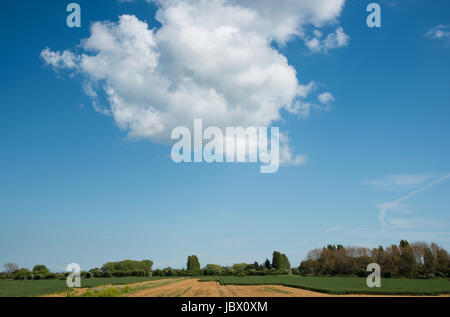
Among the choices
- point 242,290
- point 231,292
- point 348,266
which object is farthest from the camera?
point 348,266

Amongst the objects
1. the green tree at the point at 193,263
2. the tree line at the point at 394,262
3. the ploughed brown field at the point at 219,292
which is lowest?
the green tree at the point at 193,263

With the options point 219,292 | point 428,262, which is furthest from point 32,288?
point 428,262

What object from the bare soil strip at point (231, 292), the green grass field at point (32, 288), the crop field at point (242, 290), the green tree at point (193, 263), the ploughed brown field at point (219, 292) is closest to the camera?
the bare soil strip at point (231, 292)

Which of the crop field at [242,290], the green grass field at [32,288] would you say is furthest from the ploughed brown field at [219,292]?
the green grass field at [32,288]

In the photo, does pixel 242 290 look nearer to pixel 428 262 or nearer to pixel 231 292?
pixel 231 292

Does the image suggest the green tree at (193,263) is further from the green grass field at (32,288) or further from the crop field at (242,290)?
the crop field at (242,290)

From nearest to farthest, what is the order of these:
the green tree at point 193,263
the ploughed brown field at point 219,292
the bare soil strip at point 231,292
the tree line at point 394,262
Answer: the bare soil strip at point 231,292
the ploughed brown field at point 219,292
the tree line at point 394,262
the green tree at point 193,263

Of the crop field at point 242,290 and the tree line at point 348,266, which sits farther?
A: the tree line at point 348,266

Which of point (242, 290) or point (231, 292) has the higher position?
point (231, 292)

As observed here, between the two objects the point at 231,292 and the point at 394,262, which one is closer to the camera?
the point at 231,292

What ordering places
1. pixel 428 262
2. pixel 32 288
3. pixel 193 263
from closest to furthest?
pixel 32 288
pixel 428 262
pixel 193 263
